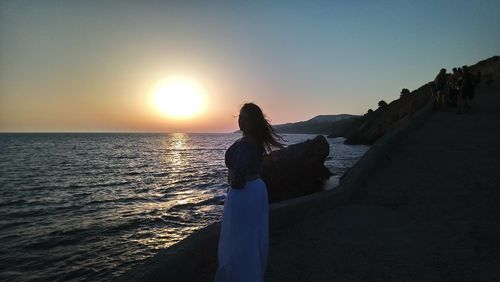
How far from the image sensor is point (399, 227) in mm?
6078

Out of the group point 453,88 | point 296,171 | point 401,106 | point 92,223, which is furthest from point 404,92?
point 92,223

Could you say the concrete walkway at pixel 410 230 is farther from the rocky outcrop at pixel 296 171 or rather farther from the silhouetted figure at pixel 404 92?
the silhouetted figure at pixel 404 92

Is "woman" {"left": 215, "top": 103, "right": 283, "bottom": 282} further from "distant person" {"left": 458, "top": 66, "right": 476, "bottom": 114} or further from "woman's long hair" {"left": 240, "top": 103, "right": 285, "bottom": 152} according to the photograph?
"distant person" {"left": 458, "top": 66, "right": 476, "bottom": 114}

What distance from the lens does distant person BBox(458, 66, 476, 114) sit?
56.4ft

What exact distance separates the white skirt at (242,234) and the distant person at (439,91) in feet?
62.8

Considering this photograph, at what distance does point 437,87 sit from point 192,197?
1615 cm

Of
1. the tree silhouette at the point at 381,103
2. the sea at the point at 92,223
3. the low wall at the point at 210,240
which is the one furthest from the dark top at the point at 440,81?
the tree silhouette at the point at 381,103

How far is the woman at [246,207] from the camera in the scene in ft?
10.9

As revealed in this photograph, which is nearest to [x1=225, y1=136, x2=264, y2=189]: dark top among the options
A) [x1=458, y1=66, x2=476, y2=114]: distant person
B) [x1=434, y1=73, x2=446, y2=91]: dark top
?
[x1=458, y1=66, x2=476, y2=114]: distant person

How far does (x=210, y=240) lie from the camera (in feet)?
15.6

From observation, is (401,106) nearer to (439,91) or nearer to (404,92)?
(404,92)

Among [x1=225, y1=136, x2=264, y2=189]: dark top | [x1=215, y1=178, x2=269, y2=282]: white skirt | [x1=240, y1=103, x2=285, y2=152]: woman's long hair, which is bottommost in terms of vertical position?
[x1=215, y1=178, x2=269, y2=282]: white skirt

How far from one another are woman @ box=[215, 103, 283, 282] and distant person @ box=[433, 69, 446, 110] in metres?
19.0

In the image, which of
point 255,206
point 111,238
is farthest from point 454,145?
point 111,238
